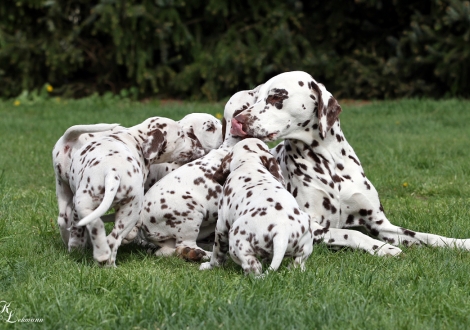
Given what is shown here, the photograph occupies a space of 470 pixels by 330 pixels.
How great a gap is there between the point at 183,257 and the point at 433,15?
36.9ft

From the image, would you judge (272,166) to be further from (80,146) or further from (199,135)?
(80,146)

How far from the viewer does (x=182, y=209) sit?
6113 millimetres

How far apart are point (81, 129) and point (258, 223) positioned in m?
2.08

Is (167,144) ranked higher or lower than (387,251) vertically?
higher

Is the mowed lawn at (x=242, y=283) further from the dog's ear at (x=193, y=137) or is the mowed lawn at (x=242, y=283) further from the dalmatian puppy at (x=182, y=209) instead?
the dog's ear at (x=193, y=137)

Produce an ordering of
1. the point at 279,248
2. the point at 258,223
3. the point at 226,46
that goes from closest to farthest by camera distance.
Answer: the point at 279,248 < the point at 258,223 < the point at 226,46

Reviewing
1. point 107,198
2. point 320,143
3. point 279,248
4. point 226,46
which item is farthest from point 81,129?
point 226,46

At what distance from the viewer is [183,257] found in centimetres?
606

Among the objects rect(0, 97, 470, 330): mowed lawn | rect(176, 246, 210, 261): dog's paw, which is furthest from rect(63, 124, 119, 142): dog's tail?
rect(176, 246, 210, 261): dog's paw

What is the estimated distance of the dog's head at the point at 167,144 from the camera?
639 centimetres

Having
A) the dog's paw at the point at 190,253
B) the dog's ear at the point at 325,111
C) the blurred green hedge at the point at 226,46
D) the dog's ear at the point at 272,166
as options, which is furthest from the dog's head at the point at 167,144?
the blurred green hedge at the point at 226,46

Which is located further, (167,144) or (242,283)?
(167,144)

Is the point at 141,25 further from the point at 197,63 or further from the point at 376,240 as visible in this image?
the point at 376,240

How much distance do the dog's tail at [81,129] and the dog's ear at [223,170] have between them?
41.8 inches
